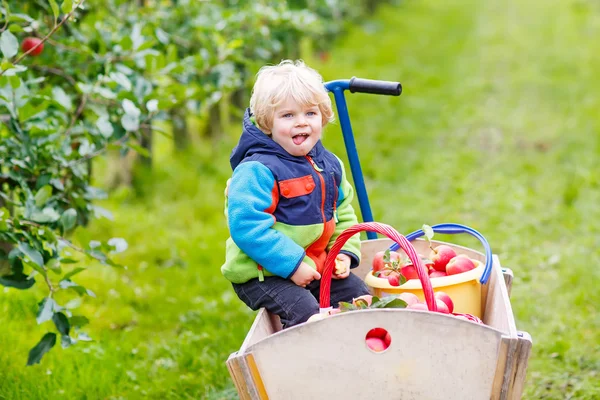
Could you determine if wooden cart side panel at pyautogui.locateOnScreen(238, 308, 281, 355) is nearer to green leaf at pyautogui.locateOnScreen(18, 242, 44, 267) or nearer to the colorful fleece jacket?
the colorful fleece jacket

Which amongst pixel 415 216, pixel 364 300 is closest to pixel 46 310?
pixel 364 300

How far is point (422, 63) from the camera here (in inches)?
424

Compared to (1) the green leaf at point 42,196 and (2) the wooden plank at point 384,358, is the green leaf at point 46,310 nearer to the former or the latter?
(1) the green leaf at point 42,196

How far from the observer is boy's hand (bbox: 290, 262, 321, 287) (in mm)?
2656

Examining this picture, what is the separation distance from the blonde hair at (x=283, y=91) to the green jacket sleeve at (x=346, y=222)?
344 millimetres

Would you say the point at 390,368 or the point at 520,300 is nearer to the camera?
the point at 390,368

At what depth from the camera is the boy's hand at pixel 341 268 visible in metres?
2.87

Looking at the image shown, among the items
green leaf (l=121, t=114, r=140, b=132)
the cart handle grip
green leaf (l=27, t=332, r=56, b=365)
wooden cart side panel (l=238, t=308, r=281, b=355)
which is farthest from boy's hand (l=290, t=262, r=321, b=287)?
green leaf (l=121, t=114, r=140, b=132)

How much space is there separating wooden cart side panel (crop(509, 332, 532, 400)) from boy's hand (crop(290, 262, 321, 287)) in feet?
2.61

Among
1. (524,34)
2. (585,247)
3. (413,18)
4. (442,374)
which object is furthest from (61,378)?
(413,18)

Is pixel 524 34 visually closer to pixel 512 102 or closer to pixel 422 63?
pixel 422 63

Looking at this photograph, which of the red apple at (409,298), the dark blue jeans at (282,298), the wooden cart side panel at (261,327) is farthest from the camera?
the dark blue jeans at (282,298)

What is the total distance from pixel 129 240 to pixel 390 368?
11.9 feet

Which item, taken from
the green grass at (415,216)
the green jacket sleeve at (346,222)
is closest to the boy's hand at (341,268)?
the green jacket sleeve at (346,222)
